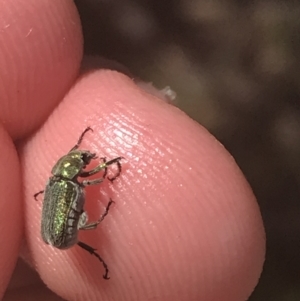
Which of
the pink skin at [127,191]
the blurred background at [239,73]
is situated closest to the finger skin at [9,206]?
the pink skin at [127,191]

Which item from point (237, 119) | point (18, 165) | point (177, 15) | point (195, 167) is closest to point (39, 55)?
point (18, 165)

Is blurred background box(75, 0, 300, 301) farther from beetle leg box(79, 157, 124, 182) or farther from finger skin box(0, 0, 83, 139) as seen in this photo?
beetle leg box(79, 157, 124, 182)

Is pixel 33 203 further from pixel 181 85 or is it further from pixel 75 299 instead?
pixel 181 85

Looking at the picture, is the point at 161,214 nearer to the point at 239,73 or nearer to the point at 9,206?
the point at 9,206

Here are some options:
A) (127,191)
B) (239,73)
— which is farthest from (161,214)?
(239,73)

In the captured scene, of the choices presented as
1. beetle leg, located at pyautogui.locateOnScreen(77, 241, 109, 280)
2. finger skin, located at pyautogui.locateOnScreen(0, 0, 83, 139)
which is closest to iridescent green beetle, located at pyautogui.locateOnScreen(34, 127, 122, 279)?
beetle leg, located at pyautogui.locateOnScreen(77, 241, 109, 280)

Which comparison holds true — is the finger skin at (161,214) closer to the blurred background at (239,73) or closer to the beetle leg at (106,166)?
the beetle leg at (106,166)

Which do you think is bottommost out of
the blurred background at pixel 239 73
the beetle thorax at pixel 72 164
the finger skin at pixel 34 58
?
the blurred background at pixel 239 73
